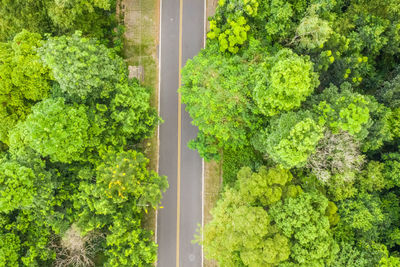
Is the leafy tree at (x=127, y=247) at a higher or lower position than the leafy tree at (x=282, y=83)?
lower

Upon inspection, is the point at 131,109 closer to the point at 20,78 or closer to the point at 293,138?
the point at 20,78

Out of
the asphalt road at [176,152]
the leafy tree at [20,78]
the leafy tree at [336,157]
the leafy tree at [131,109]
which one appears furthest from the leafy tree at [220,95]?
the leafy tree at [20,78]

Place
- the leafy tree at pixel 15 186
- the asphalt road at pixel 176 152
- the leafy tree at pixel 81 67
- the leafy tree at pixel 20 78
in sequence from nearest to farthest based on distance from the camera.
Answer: the leafy tree at pixel 15 186 → the leafy tree at pixel 81 67 → the leafy tree at pixel 20 78 → the asphalt road at pixel 176 152

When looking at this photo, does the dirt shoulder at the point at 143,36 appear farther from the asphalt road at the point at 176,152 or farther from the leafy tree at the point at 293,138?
the leafy tree at the point at 293,138

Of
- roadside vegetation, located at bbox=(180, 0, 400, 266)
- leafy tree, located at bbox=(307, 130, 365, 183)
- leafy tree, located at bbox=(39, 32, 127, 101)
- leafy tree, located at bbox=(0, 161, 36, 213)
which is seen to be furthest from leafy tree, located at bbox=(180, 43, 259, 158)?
leafy tree, located at bbox=(0, 161, 36, 213)

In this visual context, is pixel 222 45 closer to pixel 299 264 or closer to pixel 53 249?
pixel 299 264

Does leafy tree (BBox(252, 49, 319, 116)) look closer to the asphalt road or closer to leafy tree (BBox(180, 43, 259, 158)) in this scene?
leafy tree (BBox(180, 43, 259, 158))
